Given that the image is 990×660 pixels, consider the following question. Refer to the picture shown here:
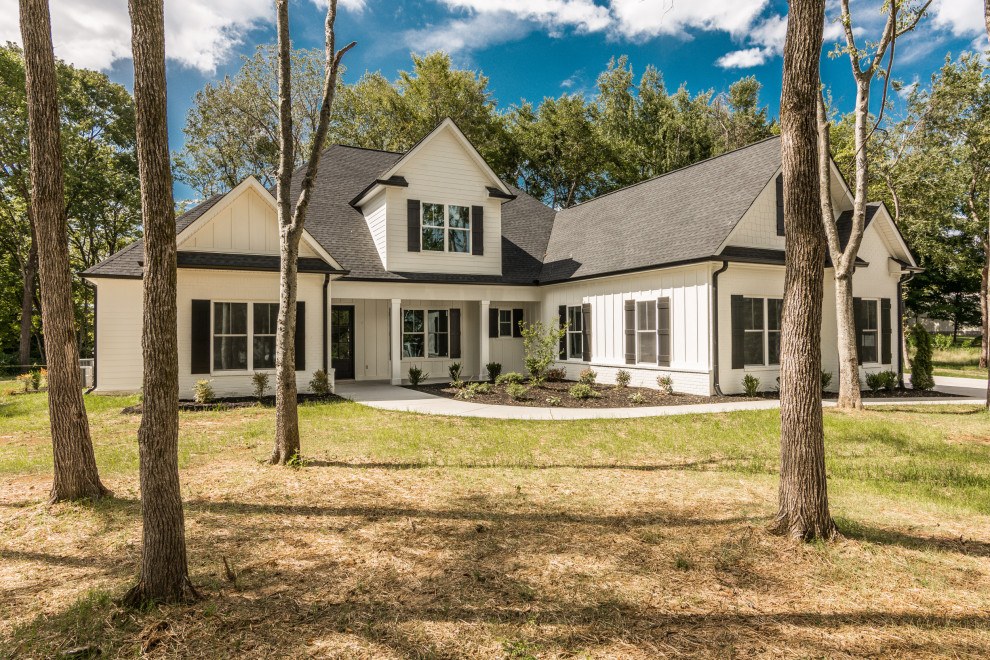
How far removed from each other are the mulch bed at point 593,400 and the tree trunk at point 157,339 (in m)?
8.95

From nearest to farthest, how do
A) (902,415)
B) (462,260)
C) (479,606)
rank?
(479,606) < (902,415) < (462,260)

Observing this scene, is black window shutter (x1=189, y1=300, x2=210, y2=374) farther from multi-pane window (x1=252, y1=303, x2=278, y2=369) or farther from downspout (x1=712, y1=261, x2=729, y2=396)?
downspout (x1=712, y1=261, x2=729, y2=396)

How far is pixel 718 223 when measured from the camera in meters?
13.3

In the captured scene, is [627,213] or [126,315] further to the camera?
[627,213]

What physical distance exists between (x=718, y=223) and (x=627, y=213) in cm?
438

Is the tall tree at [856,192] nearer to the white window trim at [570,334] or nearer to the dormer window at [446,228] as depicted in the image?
the white window trim at [570,334]

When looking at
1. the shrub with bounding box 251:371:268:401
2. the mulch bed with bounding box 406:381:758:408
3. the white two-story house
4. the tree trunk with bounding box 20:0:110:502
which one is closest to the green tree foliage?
the white two-story house

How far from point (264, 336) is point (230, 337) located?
74cm

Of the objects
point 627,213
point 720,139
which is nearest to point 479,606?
point 627,213

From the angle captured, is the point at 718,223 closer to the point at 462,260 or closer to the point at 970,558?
the point at 462,260

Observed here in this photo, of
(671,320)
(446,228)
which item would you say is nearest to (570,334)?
(671,320)

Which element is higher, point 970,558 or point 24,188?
point 24,188

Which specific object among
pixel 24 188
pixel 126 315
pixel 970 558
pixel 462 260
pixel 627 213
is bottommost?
pixel 970 558

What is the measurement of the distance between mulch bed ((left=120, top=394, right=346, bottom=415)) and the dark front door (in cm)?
348
